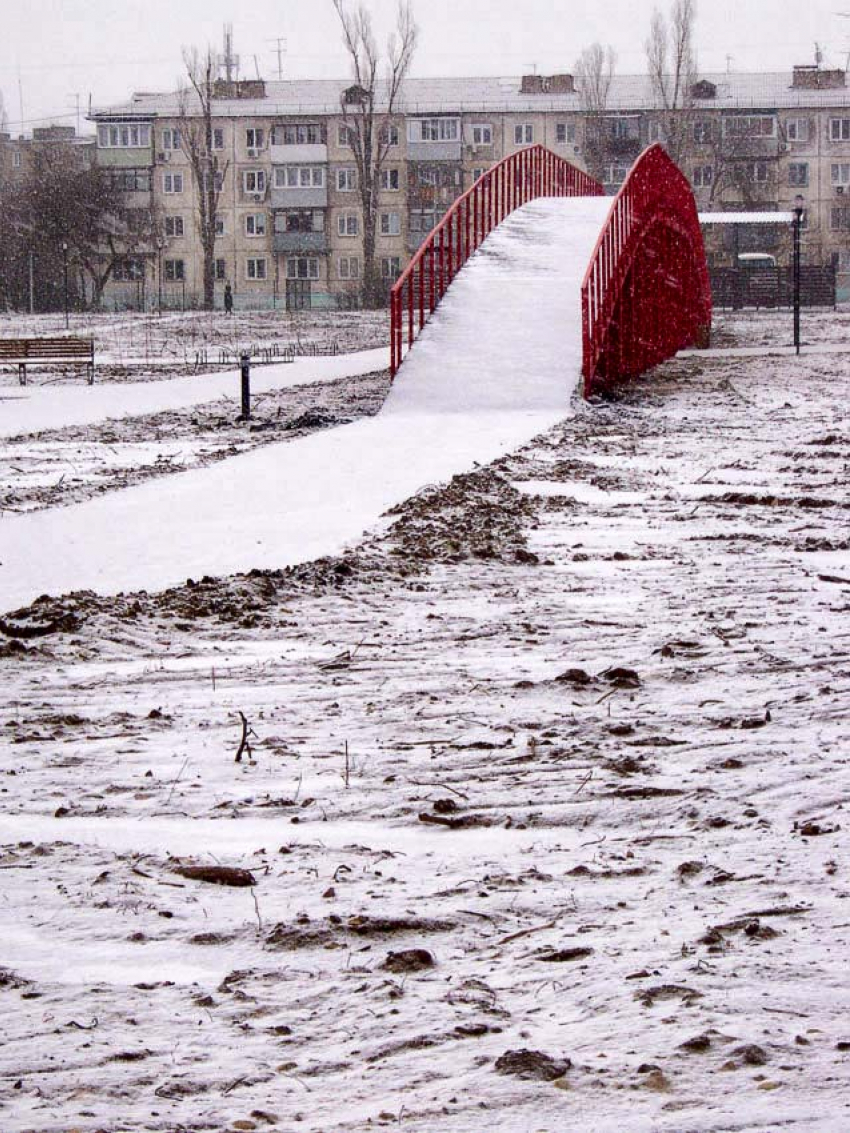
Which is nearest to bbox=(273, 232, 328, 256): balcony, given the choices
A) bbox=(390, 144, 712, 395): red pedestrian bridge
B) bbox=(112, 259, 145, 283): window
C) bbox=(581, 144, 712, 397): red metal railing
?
bbox=(112, 259, 145, 283): window

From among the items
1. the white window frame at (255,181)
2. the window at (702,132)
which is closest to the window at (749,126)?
the window at (702,132)

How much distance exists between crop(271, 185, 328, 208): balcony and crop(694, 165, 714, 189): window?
17.3 m

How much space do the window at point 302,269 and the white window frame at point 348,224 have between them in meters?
1.93

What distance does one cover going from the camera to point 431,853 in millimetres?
4469

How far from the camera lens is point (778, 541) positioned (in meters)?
9.89

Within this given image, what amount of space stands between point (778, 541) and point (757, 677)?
11.9 ft

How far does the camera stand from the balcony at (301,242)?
8119 centimetres

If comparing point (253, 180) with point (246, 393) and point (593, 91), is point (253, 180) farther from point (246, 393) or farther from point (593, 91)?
point (246, 393)

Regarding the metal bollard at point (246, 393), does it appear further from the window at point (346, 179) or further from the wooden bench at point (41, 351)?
the window at point (346, 179)

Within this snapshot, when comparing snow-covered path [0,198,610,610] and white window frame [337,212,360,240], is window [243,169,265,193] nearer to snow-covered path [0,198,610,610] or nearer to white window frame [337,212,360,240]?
white window frame [337,212,360,240]

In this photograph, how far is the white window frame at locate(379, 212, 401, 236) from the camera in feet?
268

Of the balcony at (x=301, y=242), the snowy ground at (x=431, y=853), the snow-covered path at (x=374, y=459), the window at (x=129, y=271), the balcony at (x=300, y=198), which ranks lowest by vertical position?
the snowy ground at (x=431, y=853)

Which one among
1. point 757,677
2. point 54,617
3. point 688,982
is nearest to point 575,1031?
point 688,982

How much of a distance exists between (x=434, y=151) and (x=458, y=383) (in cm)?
6360
